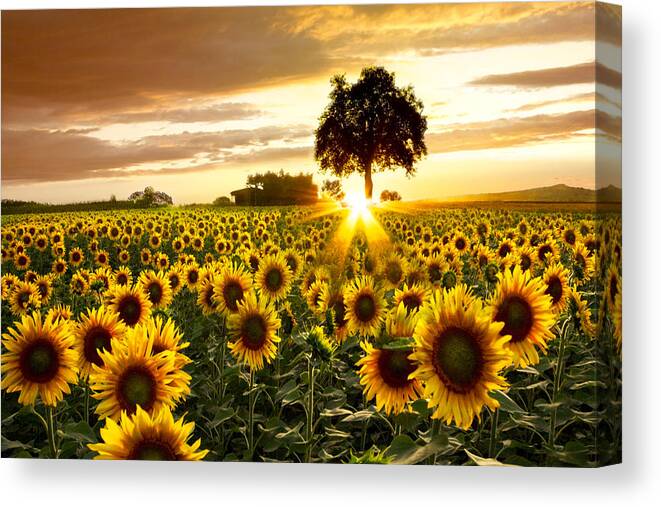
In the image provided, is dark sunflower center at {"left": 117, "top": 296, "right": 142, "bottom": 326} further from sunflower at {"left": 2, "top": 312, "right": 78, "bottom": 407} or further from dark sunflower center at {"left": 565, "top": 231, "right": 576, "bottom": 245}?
dark sunflower center at {"left": 565, "top": 231, "right": 576, "bottom": 245}

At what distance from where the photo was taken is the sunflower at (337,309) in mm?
4770

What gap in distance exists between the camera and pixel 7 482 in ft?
16.4

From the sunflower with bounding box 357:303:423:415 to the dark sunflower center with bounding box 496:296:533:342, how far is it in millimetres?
412

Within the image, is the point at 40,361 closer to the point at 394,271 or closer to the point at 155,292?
the point at 155,292

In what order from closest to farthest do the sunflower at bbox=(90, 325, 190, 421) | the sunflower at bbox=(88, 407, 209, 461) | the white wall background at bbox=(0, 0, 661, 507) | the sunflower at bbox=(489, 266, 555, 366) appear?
the sunflower at bbox=(88, 407, 209, 461) → the sunflower at bbox=(90, 325, 190, 421) → the sunflower at bbox=(489, 266, 555, 366) → the white wall background at bbox=(0, 0, 661, 507)

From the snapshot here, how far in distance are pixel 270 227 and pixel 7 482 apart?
1944mm

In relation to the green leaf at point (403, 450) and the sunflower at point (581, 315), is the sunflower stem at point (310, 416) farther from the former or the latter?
the sunflower at point (581, 315)

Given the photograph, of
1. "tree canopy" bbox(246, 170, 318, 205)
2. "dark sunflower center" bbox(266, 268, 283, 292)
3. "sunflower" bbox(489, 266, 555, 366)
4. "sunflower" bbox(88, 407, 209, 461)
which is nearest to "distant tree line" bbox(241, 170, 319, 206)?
"tree canopy" bbox(246, 170, 318, 205)

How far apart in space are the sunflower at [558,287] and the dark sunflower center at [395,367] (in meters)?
0.82

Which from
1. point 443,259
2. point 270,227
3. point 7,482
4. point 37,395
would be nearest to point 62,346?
point 37,395

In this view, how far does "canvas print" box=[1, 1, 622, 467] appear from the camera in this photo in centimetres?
450

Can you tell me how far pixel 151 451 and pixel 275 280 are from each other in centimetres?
144

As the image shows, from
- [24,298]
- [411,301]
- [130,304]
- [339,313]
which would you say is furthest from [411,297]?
[24,298]

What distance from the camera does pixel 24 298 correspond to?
5035mm
